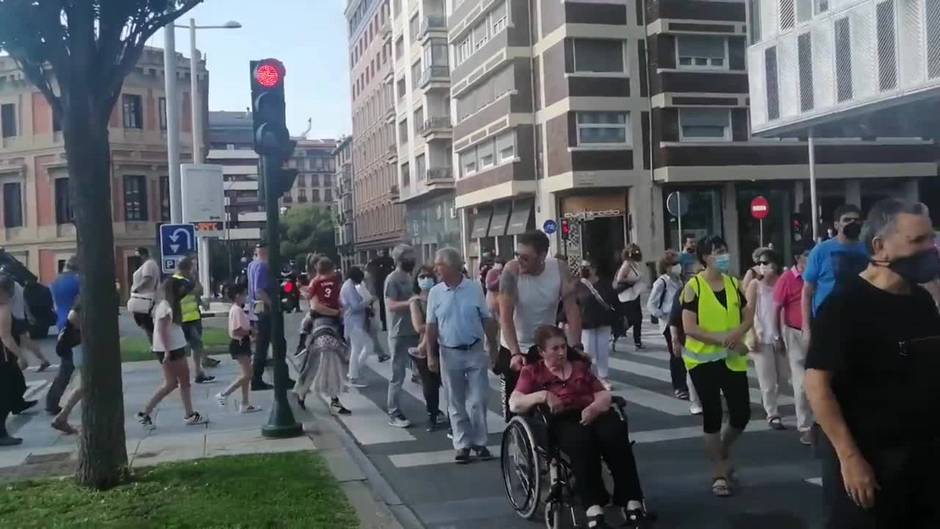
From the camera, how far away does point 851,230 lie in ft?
23.8

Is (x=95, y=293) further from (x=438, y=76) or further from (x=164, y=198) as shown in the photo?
(x=438, y=76)

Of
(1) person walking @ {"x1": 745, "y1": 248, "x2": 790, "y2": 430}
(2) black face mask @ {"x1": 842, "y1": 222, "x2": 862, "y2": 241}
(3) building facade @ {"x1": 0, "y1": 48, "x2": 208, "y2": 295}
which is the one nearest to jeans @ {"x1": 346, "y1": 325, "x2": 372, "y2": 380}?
(1) person walking @ {"x1": 745, "y1": 248, "x2": 790, "y2": 430}

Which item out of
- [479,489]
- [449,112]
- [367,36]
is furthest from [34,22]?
[367,36]

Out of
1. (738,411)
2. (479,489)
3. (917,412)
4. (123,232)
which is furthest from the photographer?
(123,232)

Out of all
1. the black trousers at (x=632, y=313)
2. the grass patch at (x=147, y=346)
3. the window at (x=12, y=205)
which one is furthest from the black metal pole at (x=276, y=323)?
the window at (x=12, y=205)

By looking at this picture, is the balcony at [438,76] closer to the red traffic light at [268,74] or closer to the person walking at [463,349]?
the red traffic light at [268,74]

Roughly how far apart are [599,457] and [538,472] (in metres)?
0.38

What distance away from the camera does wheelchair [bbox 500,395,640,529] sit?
5762 mm

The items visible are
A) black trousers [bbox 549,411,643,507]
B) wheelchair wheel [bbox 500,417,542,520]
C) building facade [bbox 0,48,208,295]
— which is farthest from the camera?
building facade [bbox 0,48,208,295]

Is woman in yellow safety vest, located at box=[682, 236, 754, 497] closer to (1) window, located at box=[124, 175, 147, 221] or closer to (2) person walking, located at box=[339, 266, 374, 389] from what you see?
(2) person walking, located at box=[339, 266, 374, 389]

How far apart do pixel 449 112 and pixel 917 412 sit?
52491mm

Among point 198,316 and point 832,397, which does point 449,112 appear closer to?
point 198,316

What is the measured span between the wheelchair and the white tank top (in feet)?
3.43

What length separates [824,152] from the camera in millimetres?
38062
